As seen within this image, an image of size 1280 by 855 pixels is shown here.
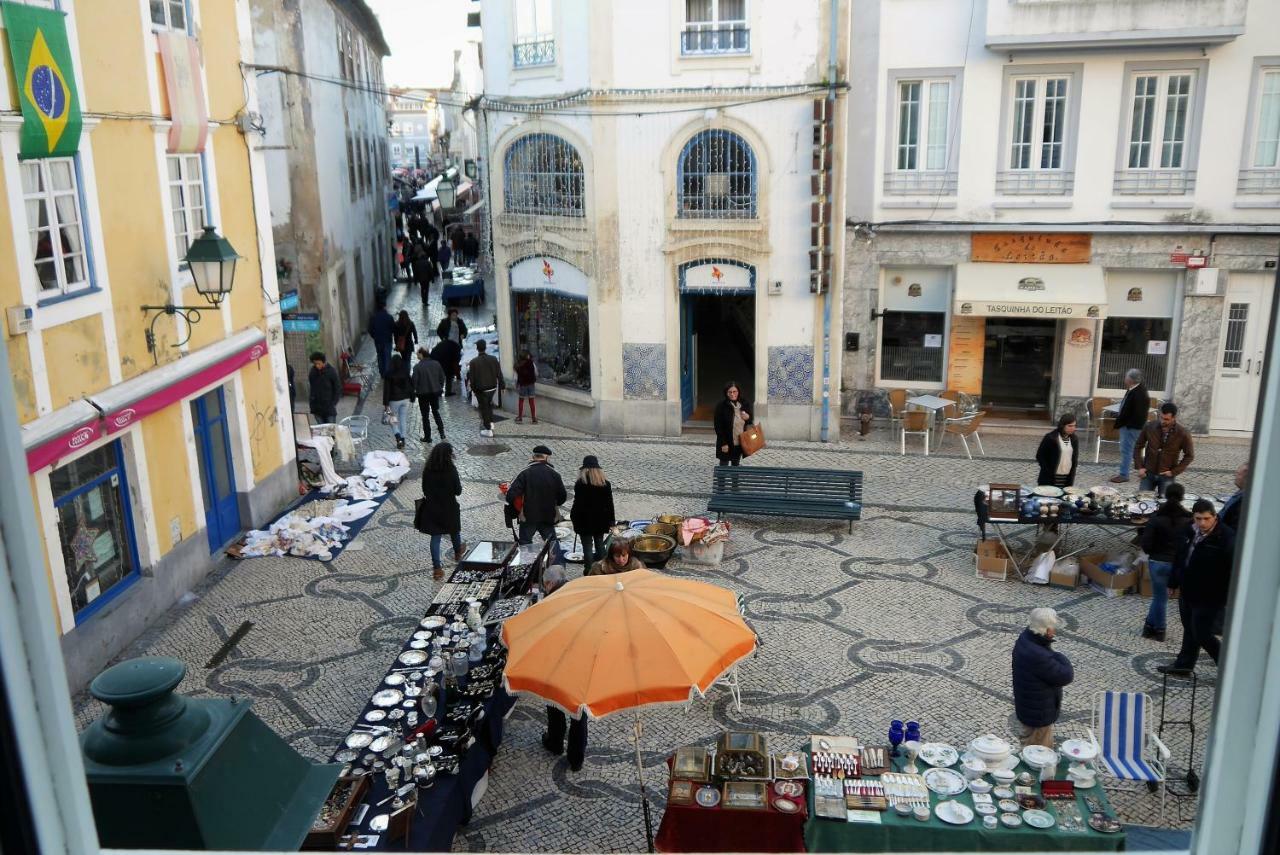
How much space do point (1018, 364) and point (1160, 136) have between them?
4169 mm

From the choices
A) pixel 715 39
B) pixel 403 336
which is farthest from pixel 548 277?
pixel 715 39

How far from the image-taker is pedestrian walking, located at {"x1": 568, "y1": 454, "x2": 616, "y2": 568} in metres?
11.2

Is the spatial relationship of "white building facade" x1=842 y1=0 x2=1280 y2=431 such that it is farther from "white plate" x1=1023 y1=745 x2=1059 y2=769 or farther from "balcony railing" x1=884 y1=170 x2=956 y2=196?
"white plate" x1=1023 y1=745 x2=1059 y2=769

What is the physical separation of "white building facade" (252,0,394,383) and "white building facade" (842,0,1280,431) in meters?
9.76

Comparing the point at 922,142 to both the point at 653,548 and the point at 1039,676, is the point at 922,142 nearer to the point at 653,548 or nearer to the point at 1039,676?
the point at 653,548

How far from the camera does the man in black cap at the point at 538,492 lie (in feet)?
37.6

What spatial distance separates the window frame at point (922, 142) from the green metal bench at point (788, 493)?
6.23 meters

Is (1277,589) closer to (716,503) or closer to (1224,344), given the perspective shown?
(716,503)

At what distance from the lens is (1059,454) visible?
12.4 m

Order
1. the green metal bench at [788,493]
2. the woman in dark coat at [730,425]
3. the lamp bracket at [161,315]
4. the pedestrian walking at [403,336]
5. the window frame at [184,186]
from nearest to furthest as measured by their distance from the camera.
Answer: the lamp bracket at [161,315], the window frame at [184,186], the green metal bench at [788,493], the woman in dark coat at [730,425], the pedestrian walking at [403,336]

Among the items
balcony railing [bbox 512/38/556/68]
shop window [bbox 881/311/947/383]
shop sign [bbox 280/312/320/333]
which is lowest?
shop window [bbox 881/311/947/383]

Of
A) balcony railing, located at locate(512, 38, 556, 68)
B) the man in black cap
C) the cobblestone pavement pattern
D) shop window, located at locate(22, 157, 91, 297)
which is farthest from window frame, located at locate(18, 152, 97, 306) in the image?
balcony railing, located at locate(512, 38, 556, 68)

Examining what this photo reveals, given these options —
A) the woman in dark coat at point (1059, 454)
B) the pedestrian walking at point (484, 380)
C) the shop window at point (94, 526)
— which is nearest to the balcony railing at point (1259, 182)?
the woman in dark coat at point (1059, 454)

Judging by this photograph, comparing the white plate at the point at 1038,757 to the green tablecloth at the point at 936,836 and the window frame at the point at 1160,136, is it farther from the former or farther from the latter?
the window frame at the point at 1160,136
